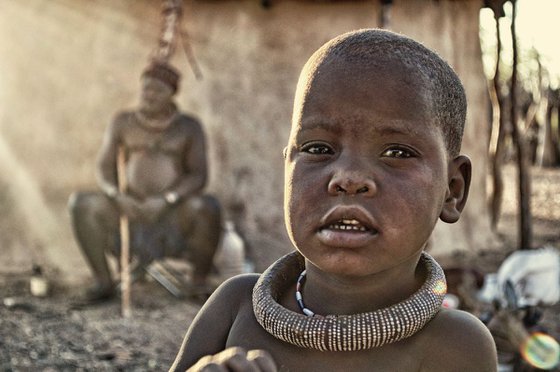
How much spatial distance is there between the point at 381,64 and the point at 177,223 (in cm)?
491

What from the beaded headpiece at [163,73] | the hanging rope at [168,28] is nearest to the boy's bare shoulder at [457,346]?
the beaded headpiece at [163,73]

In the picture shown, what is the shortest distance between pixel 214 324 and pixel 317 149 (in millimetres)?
431

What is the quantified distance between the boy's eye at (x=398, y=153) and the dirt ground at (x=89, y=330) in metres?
3.33

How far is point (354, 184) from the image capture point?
4.45 feet

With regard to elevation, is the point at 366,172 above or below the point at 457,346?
above

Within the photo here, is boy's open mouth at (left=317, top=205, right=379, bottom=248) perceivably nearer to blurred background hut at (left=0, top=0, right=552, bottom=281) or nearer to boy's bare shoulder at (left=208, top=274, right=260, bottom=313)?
boy's bare shoulder at (left=208, top=274, right=260, bottom=313)

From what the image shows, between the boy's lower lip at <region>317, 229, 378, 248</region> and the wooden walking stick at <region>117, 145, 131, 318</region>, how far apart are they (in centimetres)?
459

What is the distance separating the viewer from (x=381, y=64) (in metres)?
1.42

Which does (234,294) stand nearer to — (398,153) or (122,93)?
(398,153)

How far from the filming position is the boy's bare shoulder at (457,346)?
1.45 metres

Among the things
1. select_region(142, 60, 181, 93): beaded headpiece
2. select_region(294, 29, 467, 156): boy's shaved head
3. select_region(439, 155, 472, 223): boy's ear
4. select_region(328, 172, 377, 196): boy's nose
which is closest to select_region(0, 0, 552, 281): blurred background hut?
select_region(142, 60, 181, 93): beaded headpiece

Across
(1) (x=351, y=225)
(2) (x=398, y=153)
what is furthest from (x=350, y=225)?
(2) (x=398, y=153)

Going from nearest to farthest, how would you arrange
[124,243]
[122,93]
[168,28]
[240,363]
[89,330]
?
1. [240,363]
2. [89,330]
3. [124,243]
4. [168,28]
5. [122,93]

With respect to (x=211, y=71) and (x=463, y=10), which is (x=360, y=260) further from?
(x=463, y=10)
